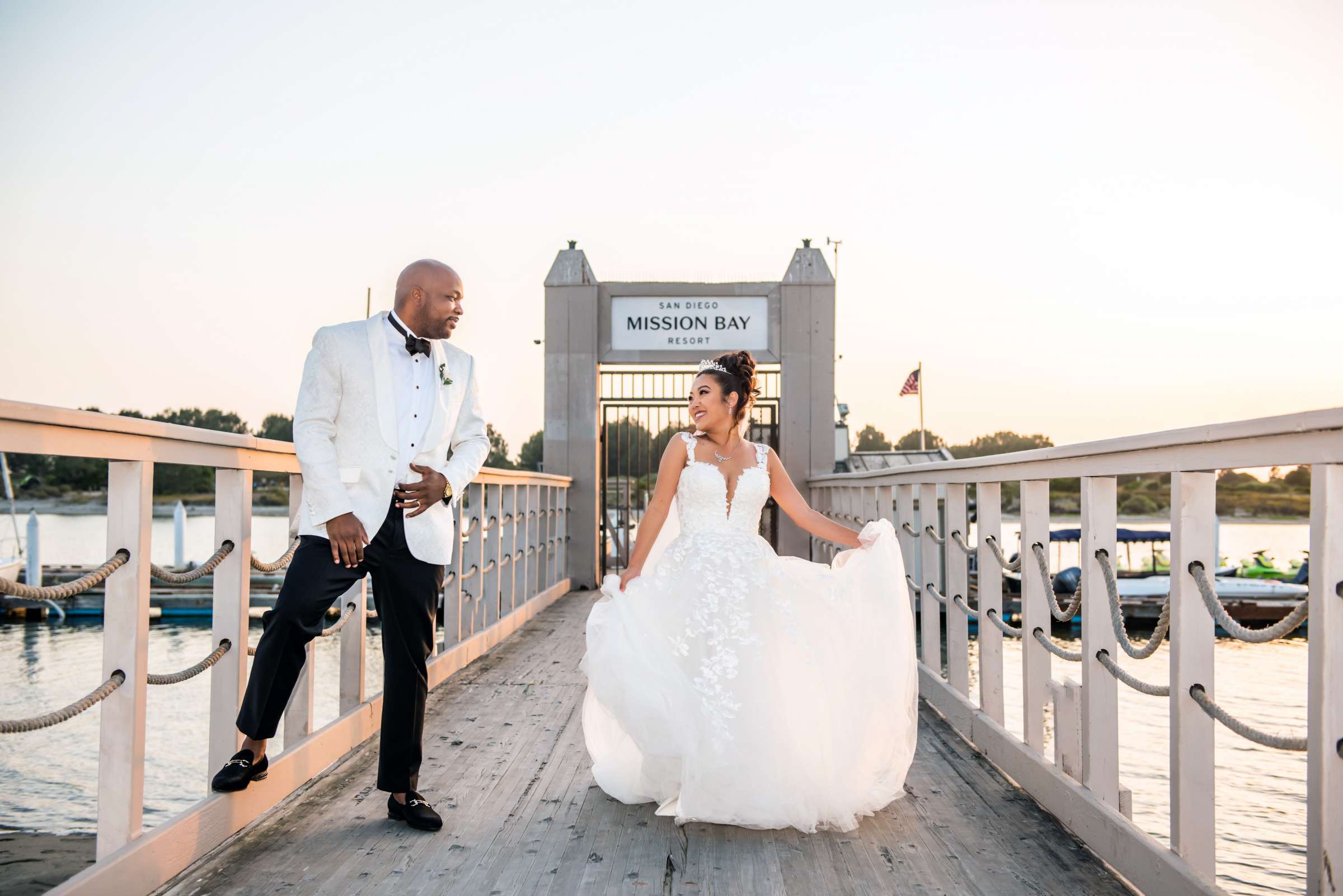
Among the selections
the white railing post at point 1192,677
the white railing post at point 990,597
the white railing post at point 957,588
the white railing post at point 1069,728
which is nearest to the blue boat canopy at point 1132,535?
the white railing post at point 957,588

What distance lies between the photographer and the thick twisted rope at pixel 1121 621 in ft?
7.54

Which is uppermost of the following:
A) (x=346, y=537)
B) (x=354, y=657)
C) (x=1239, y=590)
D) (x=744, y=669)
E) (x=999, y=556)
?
(x=346, y=537)

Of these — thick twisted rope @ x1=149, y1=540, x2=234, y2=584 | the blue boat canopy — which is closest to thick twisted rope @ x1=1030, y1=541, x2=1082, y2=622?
thick twisted rope @ x1=149, y1=540, x2=234, y2=584

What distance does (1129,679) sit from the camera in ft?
8.16

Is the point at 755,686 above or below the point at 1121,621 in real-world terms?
below

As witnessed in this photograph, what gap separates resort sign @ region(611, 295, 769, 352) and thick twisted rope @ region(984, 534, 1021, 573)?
664 centimetres

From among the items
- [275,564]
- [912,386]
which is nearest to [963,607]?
[275,564]

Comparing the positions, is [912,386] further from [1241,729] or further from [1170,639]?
[1241,729]

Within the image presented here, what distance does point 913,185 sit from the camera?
11523 millimetres

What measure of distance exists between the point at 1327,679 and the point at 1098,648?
3.43 feet

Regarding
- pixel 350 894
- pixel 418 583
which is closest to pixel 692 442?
pixel 418 583

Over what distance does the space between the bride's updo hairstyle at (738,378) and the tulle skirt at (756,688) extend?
62cm

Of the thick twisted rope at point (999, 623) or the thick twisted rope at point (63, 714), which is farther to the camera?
the thick twisted rope at point (999, 623)

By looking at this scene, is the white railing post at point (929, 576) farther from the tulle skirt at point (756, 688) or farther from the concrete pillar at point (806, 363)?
the concrete pillar at point (806, 363)
